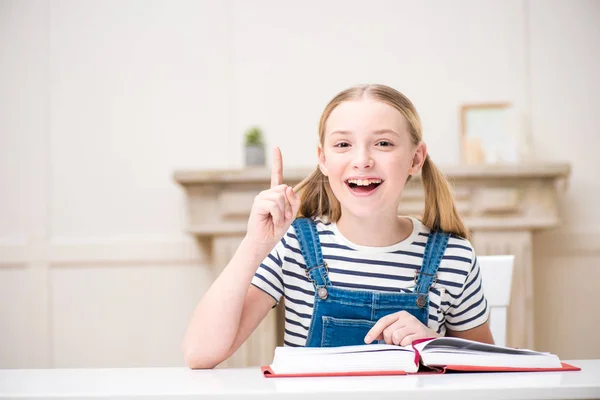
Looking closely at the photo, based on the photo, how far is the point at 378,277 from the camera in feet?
3.80

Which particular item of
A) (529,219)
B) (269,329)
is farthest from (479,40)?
(269,329)

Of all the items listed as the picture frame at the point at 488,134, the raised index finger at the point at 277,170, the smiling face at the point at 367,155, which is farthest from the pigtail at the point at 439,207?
the picture frame at the point at 488,134

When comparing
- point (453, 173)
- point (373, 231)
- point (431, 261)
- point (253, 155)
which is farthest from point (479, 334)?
point (253, 155)

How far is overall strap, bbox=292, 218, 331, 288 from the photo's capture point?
1151 mm

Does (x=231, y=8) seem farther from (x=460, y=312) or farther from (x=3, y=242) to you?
(x=460, y=312)

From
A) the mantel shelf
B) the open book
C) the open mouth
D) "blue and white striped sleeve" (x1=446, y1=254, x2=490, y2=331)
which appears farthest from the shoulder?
the mantel shelf

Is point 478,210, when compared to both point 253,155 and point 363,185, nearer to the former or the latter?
point 253,155

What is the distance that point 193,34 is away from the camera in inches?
112

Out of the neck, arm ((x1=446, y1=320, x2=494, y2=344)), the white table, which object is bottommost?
arm ((x1=446, y1=320, x2=494, y2=344))

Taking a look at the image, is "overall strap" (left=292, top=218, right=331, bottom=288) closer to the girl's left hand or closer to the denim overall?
the denim overall

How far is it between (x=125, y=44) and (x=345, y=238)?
2.02 metres

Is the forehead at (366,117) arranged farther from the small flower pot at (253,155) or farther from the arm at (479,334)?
the small flower pot at (253,155)

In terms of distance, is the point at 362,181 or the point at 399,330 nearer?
the point at 399,330

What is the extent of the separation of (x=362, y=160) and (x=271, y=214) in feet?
0.73
